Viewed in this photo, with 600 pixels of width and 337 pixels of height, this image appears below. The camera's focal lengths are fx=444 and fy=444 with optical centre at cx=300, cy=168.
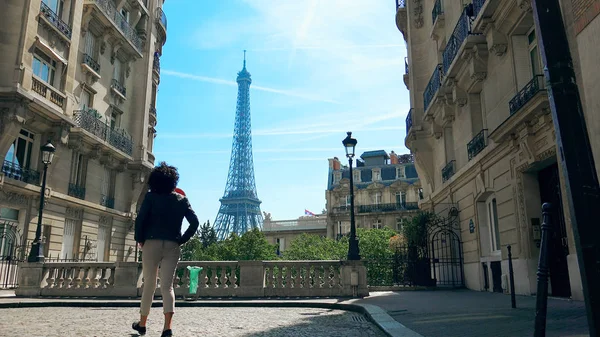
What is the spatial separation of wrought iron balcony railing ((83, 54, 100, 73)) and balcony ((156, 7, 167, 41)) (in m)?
8.87

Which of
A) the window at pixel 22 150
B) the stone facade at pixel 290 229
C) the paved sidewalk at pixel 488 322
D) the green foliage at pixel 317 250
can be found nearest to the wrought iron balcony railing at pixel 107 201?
the window at pixel 22 150

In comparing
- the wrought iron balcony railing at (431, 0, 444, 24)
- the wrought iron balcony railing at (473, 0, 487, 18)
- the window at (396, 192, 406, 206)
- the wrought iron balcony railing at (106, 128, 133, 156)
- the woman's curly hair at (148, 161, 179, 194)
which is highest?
the wrought iron balcony railing at (431, 0, 444, 24)

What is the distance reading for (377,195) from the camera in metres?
60.2

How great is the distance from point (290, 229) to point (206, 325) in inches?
2454

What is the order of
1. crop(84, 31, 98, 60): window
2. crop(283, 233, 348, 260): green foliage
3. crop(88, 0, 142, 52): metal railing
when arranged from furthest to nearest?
1. crop(283, 233, 348, 260): green foliage
2. crop(88, 0, 142, 52): metal railing
3. crop(84, 31, 98, 60): window

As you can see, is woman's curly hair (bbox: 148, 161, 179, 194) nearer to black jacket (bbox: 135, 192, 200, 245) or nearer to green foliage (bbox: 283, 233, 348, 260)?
black jacket (bbox: 135, 192, 200, 245)

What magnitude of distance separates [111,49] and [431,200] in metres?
20.2

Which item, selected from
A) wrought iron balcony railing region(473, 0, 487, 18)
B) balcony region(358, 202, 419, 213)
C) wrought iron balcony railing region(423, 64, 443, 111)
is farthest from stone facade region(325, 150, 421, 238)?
wrought iron balcony railing region(473, 0, 487, 18)

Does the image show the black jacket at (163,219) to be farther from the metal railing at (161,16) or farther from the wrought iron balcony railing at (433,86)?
the metal railing at (161,16)

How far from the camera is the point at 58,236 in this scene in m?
20.5

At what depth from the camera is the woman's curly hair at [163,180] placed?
5441 mm

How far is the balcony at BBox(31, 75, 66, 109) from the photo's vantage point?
1867 cm

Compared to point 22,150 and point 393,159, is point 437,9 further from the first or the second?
point 393,159

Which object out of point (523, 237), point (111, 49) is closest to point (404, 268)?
point (523, 237)
